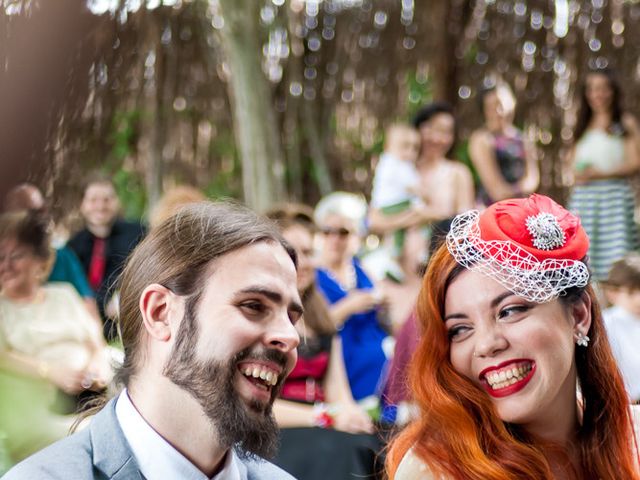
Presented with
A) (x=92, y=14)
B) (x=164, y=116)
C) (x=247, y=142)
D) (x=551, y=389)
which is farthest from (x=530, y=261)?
(x=164, y=116)

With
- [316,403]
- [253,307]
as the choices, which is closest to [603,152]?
[316,403]

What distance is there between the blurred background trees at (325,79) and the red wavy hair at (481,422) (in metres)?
5.19

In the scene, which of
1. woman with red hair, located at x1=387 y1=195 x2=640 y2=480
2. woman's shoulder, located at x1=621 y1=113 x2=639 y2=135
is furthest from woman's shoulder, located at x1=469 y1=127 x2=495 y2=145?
woman with red hair, located at x1=387 y1=195 x2=640 y2=480

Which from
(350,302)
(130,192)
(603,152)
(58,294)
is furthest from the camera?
(130,192)

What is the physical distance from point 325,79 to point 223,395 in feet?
26.5

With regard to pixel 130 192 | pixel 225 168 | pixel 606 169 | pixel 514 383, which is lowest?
pixel 130 192

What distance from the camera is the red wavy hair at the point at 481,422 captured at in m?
2.17

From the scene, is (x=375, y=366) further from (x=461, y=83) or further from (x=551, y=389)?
(x=461, y=83)

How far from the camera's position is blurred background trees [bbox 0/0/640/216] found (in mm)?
8109

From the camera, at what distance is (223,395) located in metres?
1.70

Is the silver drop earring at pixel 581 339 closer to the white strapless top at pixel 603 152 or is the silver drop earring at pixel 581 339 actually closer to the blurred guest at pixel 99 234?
the blurred guest at pixel 99 234

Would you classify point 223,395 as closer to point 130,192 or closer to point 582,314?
point 582,314

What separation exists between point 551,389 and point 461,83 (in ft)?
22.9

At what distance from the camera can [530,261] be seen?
Result: 2199 millimetres
